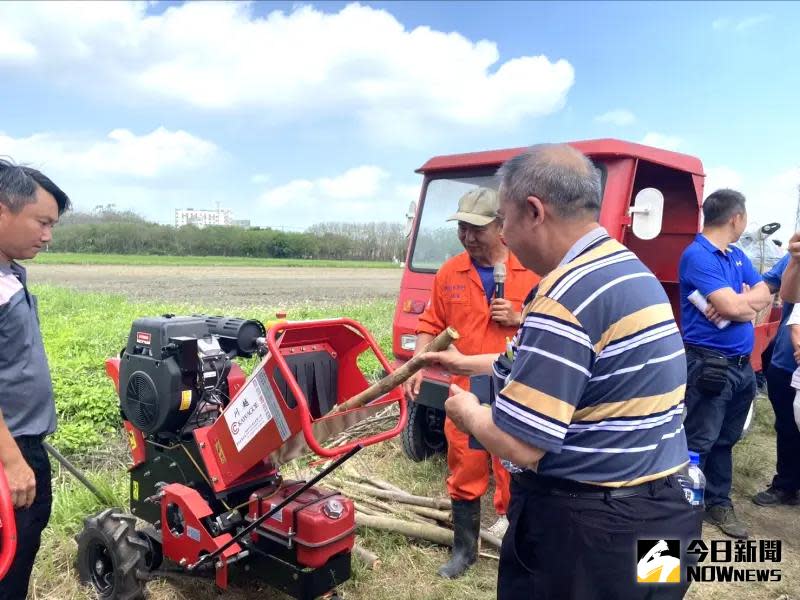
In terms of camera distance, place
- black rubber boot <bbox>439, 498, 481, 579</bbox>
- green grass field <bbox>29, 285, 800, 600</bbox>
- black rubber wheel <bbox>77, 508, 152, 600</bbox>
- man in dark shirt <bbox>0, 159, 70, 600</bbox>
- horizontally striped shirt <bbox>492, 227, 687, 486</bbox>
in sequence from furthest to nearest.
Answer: black rubber boot <bbox>439, 498, 481, 579</bbox> → green grass field <bbox>29, 285, 800, 600</bbox> → black rubber wheel <bbox>77, 508, 152, 600</bbox> → man in dark shirt <bbox>0, 159, 70, 600</bbox> → horizontally striped shirt <bbox>492, 227, 687, 486</bbox>

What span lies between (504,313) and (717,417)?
1622mm

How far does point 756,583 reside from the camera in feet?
11.0

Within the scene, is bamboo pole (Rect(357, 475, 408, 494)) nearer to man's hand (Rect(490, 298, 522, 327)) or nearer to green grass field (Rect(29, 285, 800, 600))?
green grass field (Rect(29, 285, 800, 600))

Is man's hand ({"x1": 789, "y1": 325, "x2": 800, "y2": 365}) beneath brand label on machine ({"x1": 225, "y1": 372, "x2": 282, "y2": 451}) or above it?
above

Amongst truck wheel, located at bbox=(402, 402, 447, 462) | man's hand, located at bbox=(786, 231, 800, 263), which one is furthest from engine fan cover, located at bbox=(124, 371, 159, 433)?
man's hand, located at bbox=(786, 231, 800, 263)

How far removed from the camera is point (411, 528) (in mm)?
3566

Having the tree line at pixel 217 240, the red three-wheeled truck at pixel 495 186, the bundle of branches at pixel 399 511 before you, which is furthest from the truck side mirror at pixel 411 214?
the tree line at pixel 217 240

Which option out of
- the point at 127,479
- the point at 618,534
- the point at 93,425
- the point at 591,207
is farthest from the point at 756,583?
the point at 93,425

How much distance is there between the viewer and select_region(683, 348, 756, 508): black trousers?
142 inches

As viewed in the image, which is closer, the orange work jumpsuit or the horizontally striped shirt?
the horizontally striped shirt

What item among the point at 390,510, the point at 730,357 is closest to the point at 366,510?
the point at 390,510

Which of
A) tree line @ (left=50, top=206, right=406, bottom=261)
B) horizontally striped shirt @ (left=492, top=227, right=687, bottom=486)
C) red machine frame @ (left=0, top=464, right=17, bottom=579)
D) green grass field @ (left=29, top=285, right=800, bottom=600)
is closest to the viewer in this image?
horizontally striped shirt @ (left=492, top=227, right=687, bottom=486)

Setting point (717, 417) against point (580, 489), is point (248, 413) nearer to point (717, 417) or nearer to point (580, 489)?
point (580, 489)

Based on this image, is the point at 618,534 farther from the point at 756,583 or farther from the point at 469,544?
the point at 756,583
